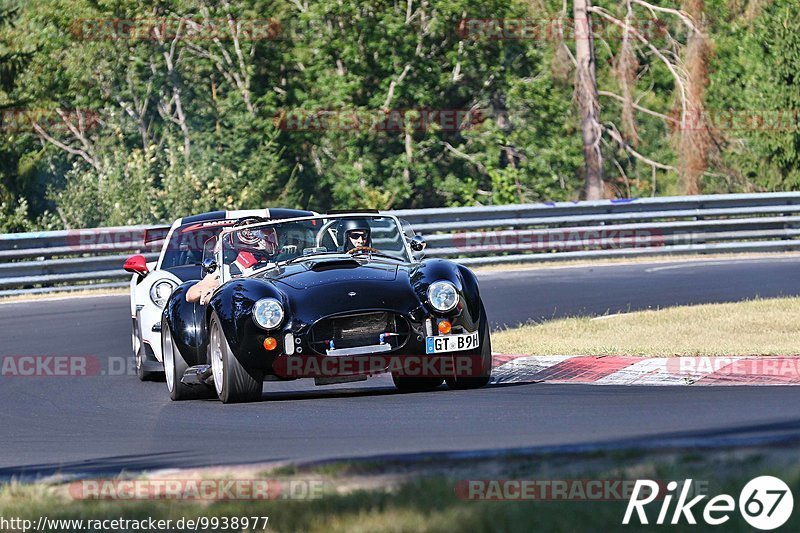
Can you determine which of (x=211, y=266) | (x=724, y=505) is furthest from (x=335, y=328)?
(x=724, y=505)

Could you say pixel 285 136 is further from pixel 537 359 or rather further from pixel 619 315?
pixel 537 359

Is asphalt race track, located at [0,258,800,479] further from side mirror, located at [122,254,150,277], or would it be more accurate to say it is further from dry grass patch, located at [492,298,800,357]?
dry grass patch, located at [492,298,800,357]

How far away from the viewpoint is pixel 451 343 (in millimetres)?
9617

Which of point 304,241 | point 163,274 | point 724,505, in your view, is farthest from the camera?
point 163,274

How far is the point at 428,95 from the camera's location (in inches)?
1399

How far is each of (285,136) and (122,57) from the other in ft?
16.1

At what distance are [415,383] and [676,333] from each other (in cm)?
363

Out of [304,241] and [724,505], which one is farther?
[304,241]

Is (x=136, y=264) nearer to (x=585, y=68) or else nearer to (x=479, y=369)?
(x=479, y=369)

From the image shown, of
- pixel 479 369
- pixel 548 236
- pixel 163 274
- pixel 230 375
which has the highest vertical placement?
pixel 163 274

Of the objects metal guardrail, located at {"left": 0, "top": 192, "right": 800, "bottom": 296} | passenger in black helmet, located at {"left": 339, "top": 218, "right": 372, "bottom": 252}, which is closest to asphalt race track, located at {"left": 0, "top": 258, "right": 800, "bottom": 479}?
passenger in black helmet, located at {"left": 339, "top": 218, "right": 372, "bottom": 252}

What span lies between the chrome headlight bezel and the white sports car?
2648 mm

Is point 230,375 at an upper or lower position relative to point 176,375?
upper

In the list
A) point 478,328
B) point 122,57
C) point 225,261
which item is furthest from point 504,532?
point 122,57
